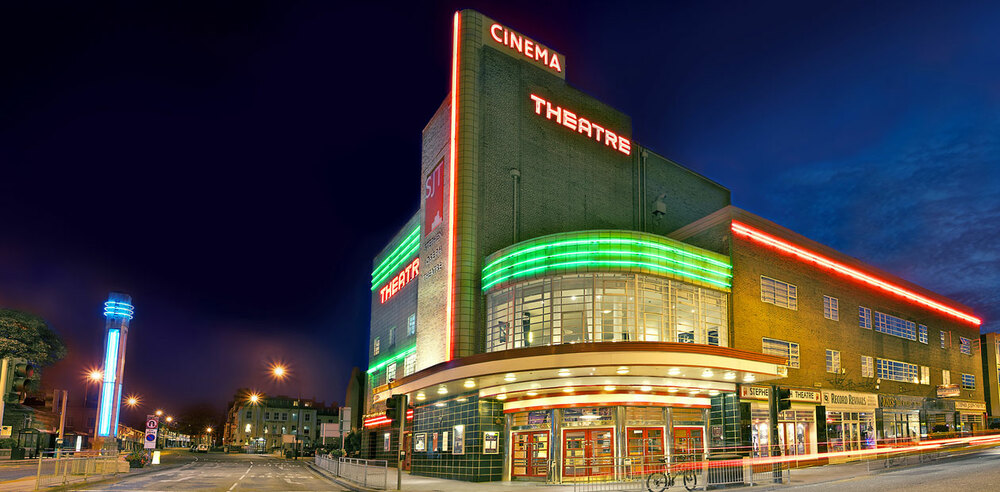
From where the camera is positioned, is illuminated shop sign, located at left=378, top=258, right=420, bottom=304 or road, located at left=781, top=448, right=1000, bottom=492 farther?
illuminated shop sign, located at left=378, top=258, right=420, bottom=304

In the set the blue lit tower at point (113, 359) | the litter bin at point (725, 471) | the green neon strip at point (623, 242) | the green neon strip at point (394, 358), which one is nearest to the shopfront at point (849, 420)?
the green neon strip at point (623, 242)

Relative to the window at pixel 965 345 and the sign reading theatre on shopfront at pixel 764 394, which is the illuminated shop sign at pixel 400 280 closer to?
the sign reading theatre on shopfront at pixel 764 394

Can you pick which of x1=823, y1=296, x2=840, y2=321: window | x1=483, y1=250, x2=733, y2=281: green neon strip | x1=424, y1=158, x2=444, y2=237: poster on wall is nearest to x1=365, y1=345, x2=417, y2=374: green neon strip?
x1=424, y1=158, x2=444, y2=237: poster on wall

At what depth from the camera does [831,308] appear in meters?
42.2

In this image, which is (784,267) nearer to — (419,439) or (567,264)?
(567,264)

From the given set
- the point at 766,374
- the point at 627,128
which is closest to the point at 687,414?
the point at 766,374

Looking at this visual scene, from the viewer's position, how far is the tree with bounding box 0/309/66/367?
265 feet

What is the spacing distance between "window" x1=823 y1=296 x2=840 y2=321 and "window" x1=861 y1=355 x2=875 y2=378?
3655 mm

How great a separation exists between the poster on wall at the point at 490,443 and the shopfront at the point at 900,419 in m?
23.5

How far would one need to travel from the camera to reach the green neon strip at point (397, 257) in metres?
52.4

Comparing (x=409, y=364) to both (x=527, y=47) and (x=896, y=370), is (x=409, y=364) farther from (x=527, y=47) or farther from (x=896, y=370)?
(x=896, y=370)

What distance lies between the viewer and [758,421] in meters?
35.4

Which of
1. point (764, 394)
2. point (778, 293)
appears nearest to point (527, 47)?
point (778, 293)

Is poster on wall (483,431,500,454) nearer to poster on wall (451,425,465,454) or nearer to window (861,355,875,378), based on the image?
poster on wall (451,425,465,454)
